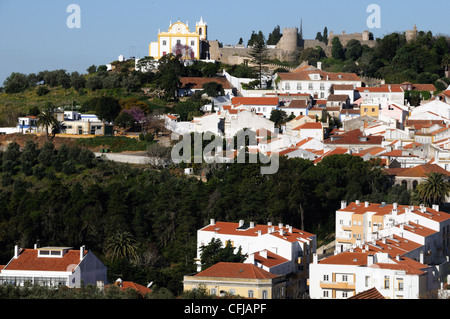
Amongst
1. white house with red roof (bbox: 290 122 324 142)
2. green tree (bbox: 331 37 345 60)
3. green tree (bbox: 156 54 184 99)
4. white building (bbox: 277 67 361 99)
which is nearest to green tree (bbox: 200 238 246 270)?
white house with red roof (bbox: 290 122 324 142)

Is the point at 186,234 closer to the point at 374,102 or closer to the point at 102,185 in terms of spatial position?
the point at 102,185

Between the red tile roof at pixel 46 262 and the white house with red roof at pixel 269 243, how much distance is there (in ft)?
13.2

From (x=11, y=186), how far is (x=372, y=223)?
19260 millimetres

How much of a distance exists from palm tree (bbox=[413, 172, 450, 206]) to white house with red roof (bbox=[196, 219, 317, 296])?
648 centimetres

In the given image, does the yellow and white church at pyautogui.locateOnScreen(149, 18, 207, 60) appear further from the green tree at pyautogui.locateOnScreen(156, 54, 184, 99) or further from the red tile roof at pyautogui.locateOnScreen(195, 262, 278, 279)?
the red tile roof at pyautogui.locateOnScreen(195, 262, 278, 279)

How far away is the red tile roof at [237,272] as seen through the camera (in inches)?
1070

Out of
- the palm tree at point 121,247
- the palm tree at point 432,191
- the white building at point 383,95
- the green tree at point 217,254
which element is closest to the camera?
the green tree at point 217,254

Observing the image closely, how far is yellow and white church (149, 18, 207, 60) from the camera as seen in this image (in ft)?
216

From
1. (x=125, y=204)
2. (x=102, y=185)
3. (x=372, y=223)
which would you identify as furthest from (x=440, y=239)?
(x=102, y=185)

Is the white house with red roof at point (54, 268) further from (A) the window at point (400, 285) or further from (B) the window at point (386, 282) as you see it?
(A) the window at point (400, 285)

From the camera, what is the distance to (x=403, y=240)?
32562mm

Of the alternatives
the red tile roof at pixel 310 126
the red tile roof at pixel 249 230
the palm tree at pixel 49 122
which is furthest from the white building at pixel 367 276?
the palm tree at pixel 49 122
